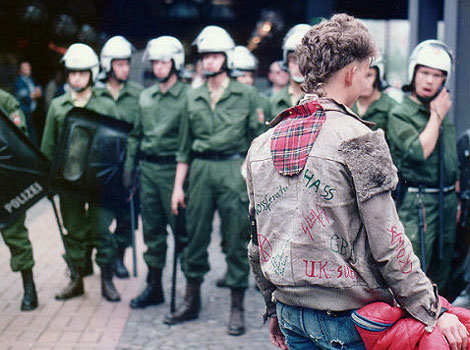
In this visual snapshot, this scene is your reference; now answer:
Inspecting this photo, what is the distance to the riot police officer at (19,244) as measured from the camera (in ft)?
18.0

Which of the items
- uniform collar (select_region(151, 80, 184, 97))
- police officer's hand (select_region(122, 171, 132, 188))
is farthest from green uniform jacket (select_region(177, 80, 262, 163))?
police officer's hand (select_region(122, 171, 132, 188))

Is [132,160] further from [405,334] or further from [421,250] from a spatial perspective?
[405,334]

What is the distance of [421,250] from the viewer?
168 inches

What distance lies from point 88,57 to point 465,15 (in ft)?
10.8

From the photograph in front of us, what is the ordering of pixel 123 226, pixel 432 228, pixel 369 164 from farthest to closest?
pixel 123 226, pixel 432 228, pixel 369 164

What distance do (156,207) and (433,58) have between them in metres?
2.64

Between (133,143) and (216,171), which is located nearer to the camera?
(216,171)

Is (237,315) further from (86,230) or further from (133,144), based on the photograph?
(133,144)

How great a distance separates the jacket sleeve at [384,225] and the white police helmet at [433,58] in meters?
2.65

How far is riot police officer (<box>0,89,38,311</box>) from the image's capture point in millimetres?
5477

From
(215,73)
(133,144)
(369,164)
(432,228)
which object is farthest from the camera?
(133,144)

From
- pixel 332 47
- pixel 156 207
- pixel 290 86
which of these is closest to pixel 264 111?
pixel 290 86

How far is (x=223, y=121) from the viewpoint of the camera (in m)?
5.20

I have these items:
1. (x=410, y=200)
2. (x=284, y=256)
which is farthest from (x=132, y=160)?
(x=284, y=256)
